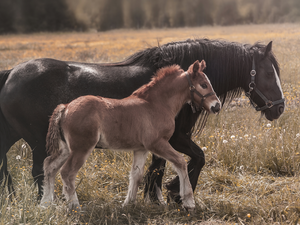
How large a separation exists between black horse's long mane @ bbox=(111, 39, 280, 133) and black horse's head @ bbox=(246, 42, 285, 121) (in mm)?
43

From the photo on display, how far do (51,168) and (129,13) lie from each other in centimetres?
4587

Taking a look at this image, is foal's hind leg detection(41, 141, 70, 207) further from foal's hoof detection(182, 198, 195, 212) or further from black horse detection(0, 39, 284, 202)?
foal's hoof detection(182, 198, 195, 212)

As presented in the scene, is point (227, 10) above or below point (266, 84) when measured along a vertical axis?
below

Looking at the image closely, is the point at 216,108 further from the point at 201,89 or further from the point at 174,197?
the point at 174,197

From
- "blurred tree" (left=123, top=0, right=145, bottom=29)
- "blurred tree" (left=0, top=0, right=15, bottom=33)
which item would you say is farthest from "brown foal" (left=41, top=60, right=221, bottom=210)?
"blurred tree" (left=123, top=0, right=145, bottom=29)

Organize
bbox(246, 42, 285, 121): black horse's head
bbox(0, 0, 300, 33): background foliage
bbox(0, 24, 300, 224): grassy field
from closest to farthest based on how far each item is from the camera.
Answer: bbox(0, 24, 300, 224): grassy field
bbox(246, 42, 285, 121): black horse's head
bbox(0, 0, 300, 33): background foliage

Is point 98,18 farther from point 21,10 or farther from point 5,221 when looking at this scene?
point 5,221

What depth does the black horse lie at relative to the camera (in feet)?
11.8

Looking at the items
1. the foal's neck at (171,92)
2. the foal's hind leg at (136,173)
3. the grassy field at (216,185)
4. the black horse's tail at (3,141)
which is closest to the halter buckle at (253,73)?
the grassy field at (216,185)

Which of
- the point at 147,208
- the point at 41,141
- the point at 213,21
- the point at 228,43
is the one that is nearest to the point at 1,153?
the point at 41,141

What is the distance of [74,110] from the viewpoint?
297 centimetres

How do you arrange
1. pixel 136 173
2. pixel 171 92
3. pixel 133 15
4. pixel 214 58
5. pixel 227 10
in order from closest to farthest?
pixel 171 92 < pixel 136 173 < pixel 214 58 < pixel 133 15 < pixel 227 10

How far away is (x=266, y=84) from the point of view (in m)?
3.92

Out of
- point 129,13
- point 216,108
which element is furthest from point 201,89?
point 129,13
